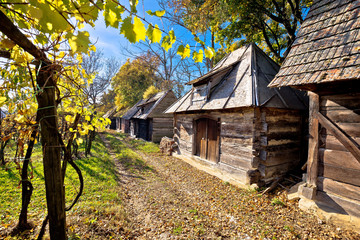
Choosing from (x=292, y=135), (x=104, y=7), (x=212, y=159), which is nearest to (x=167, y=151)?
(x=212, y=159)

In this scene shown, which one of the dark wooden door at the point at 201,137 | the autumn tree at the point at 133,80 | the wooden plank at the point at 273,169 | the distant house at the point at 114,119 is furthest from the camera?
the distant house at the point at 114,119

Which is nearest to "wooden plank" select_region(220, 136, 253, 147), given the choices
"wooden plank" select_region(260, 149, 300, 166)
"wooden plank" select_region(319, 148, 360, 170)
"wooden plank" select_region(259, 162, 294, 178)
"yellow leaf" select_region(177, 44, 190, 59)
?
"wooden plank" select_region(260, 149, 300, 166)

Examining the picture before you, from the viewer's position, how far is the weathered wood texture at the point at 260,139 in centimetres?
611

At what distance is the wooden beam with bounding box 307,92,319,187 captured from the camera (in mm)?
4441

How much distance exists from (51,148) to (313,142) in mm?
5996

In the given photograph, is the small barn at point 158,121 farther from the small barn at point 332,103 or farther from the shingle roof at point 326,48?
the small barn at point 332,103

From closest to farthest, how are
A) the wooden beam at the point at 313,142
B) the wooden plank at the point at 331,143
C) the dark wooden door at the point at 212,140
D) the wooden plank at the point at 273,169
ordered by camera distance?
the wooden plank at the point at 331,143, the wooden beam at the point at 313,142, the wooden plank at the point at 273,169, the dark wooden door at the point at 212,140

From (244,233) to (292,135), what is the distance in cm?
503

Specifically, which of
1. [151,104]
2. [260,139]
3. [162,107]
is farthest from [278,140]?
[151,104]

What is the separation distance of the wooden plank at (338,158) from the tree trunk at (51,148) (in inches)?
235

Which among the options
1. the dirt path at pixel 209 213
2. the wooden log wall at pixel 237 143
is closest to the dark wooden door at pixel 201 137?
the wooden log wall at pixel 237 143

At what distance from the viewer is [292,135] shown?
22.9 ft

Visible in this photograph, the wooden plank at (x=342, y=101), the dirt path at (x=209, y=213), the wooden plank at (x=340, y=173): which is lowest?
the dirt path at (x=209, y=213)

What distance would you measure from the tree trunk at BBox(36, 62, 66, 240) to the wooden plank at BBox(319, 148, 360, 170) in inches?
235
